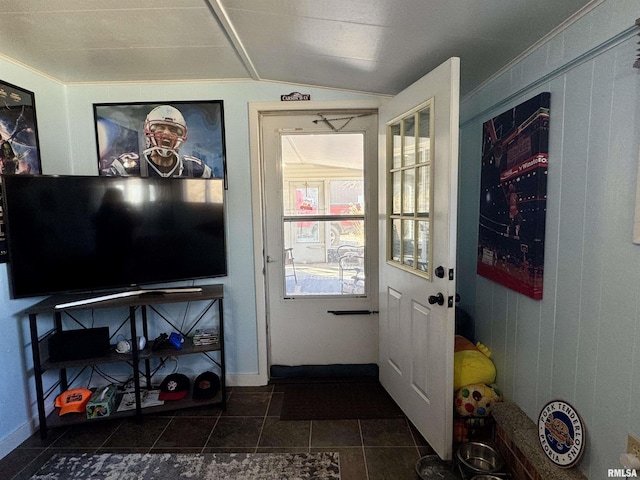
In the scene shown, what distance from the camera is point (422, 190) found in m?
1.93

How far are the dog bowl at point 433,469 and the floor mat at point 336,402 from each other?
1.37ft

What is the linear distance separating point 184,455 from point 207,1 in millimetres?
2199

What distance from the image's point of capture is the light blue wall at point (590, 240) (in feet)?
3.72

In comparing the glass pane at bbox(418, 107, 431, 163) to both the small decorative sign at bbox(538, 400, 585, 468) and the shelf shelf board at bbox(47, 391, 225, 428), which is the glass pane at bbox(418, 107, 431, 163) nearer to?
the small decorative sign at bbox(538, 400, 585, 468)

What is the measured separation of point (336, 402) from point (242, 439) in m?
0.65

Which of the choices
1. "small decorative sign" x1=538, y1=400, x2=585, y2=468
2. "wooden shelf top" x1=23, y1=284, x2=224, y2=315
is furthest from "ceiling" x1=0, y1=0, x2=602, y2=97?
"small decorative sign" x1=538, y1=400, x2=585, y2=468

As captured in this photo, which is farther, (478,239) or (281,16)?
(478,239)

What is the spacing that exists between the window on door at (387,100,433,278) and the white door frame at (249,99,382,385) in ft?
1.56

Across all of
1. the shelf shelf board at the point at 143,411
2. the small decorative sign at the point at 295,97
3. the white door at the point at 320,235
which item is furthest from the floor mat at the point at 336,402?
A: the small decorative sign at the point at 295,97

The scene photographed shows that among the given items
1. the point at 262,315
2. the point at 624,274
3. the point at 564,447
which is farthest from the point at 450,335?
the point at 262,315

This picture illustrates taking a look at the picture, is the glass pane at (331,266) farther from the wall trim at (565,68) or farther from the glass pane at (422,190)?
the wall trim at (565,68)

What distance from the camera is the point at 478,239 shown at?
2.09 metres

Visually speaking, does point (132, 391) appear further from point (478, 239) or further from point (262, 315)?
point (478, 239)

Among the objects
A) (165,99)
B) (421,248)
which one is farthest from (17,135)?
(421,248)
